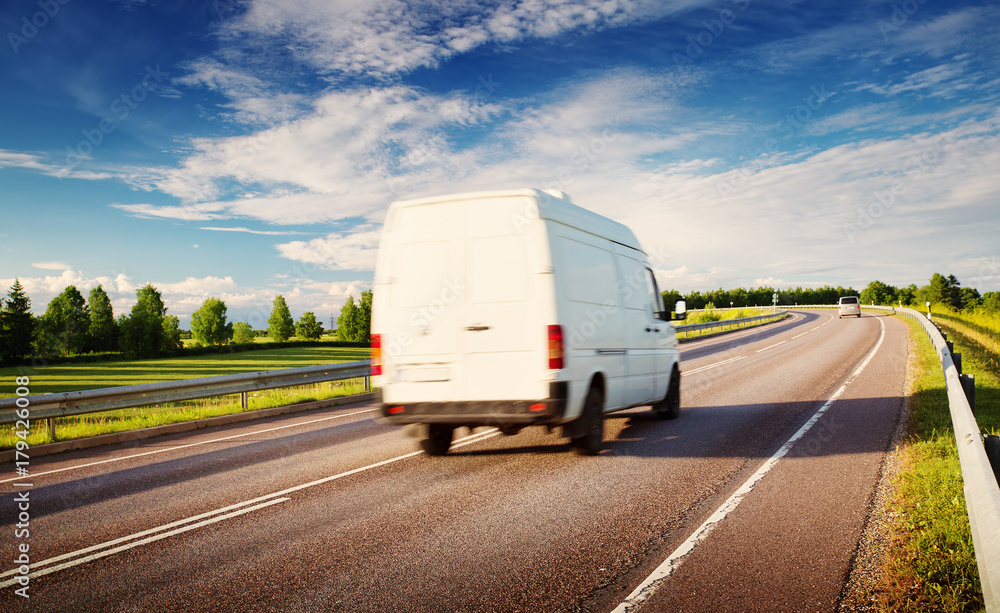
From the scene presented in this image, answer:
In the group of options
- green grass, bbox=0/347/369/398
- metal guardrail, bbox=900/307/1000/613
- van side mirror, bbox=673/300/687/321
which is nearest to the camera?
metal guardrail, bbox=900/307/1000/613

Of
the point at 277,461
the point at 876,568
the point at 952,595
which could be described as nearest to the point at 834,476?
the point at 876,568

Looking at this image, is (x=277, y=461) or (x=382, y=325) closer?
(x=382, y=325)

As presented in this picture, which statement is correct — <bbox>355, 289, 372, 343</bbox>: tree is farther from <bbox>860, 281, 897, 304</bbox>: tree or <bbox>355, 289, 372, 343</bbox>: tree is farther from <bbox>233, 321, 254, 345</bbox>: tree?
<bbox>860, 281, 897, 304</bbox>: tree

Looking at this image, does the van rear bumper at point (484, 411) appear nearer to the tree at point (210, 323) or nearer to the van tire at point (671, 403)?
the van tire at point (671, 403)

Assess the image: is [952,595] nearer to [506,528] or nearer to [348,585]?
[506,528]

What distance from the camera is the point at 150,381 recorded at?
44062 mm

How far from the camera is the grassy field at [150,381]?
32.1 feet

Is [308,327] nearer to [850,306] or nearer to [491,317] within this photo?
[850,306]

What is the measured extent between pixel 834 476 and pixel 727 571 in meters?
2.84

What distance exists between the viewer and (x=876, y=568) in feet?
12.1

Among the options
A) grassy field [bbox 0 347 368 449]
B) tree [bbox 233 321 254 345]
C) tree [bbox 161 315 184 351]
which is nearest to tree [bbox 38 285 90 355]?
tree [bbox 161 315 184 351]

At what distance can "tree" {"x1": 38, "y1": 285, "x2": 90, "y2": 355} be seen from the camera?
85625 mm

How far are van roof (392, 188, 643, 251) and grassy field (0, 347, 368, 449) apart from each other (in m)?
6.90

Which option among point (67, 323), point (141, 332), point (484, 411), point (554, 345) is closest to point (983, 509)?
point (554, 345)
